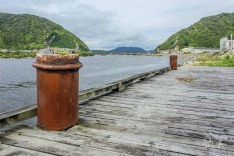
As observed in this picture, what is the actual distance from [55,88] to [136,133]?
1.14 m

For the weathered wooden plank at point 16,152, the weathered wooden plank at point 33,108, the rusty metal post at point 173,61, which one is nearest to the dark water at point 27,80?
the rusty metal post at point 173,61

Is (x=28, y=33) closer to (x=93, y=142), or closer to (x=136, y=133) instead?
(x=136, y=133)

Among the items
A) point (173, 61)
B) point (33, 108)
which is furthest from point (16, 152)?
point (173, 61)

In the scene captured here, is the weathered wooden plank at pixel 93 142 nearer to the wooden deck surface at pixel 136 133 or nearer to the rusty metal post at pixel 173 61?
the wooden deck surface at pixel 136 133

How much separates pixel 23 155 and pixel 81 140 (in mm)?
681

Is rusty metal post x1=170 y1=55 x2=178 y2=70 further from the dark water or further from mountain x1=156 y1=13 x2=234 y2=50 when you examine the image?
mountain x1=156 y1=13 x2=234 y2=50

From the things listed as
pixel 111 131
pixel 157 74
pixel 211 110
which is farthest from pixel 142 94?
pixel 157 74

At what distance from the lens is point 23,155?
2.72 metres

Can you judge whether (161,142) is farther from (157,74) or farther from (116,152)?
(157,74)

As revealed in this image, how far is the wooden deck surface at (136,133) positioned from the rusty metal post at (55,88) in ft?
0.52

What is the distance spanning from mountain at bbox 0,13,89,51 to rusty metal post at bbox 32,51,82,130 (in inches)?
5674

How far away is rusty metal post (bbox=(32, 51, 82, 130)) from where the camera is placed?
339cm

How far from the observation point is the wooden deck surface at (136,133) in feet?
9.55

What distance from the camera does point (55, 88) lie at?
3408 mm
